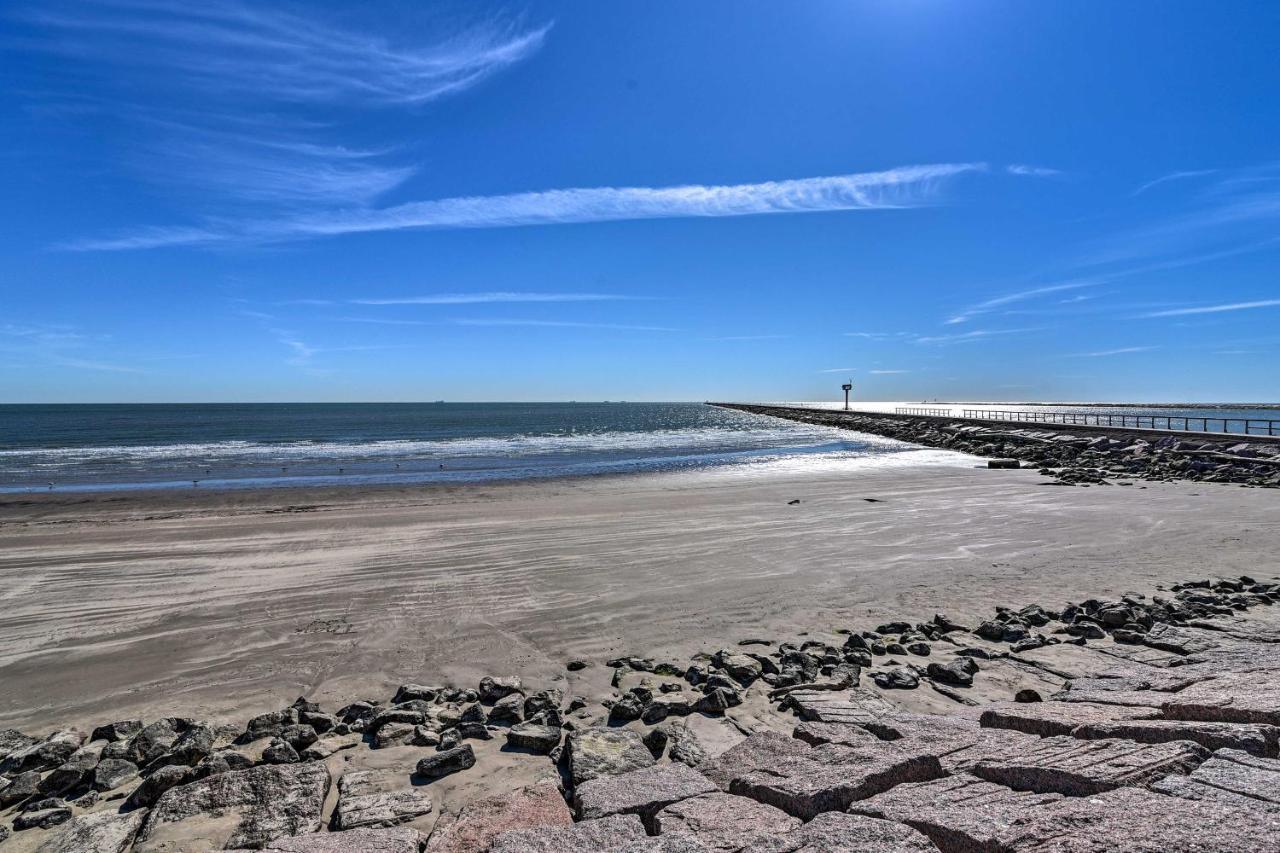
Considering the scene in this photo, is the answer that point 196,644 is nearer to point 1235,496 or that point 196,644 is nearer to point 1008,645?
point 1008,645

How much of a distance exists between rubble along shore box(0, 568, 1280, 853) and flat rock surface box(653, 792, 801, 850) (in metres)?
0.02

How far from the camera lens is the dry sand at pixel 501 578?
672cm

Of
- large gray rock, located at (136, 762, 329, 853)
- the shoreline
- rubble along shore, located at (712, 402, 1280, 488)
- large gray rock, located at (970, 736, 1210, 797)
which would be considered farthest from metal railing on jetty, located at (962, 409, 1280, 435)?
large gray rock, located at (136, 762, 329, 853)

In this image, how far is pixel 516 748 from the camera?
4801 millimetres

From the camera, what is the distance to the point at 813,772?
11.8 ft

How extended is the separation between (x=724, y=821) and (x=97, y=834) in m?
3.60

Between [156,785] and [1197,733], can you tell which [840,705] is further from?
[156,785]

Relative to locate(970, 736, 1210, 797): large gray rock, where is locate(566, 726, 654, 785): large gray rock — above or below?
below

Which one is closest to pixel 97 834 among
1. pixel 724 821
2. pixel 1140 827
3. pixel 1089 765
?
pixel 724 821

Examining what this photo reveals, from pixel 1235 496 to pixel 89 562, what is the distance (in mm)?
27200

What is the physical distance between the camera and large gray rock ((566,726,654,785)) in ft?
13.9

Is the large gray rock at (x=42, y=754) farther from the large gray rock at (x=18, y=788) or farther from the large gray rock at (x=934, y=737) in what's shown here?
the large gray rock at (x=934, y=737)

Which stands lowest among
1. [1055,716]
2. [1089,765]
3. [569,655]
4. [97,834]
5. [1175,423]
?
[569,655]

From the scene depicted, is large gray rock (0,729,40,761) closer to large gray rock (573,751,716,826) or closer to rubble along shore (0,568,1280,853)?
rubble along shore (0,568,1280,853)
